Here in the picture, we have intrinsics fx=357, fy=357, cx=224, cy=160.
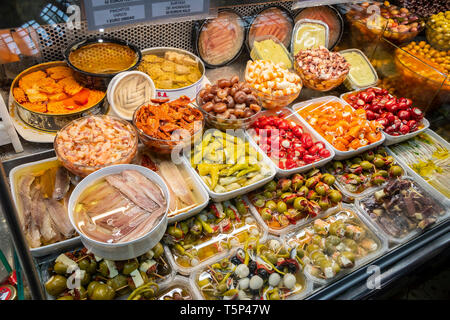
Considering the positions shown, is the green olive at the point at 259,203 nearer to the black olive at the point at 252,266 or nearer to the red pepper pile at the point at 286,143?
the red pepper pile at the point at 286,143

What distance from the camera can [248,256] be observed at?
6.11 ft

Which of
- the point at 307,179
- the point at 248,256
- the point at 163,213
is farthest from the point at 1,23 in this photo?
the point at 307,179

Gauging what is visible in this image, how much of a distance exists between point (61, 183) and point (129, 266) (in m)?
0.60

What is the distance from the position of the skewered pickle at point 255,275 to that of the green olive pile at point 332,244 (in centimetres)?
9

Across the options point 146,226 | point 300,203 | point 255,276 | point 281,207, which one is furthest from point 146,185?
point 300,203

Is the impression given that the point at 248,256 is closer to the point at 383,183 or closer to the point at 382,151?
the point at 383,183

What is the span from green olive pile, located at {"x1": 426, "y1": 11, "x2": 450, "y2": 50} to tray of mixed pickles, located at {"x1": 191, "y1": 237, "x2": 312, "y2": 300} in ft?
8.93

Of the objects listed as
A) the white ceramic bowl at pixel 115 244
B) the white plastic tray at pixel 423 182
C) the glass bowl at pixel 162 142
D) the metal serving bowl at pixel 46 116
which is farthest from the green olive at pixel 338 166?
the metal serving bowl at pixel 46 116

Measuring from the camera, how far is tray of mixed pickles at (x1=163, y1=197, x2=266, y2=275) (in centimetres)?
186

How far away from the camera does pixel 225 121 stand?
90.4 inches

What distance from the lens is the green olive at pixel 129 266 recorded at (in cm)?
168

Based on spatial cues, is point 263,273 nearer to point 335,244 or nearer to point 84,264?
point 335,244

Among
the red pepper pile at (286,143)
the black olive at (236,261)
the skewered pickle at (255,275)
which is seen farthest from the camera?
the red pepper pile at (286,143)

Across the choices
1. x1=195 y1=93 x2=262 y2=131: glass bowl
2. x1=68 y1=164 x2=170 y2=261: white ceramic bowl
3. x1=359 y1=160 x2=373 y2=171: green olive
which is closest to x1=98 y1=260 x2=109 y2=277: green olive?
x1=68 y1=164 x2=170 y2=261: white ceramic bowl
